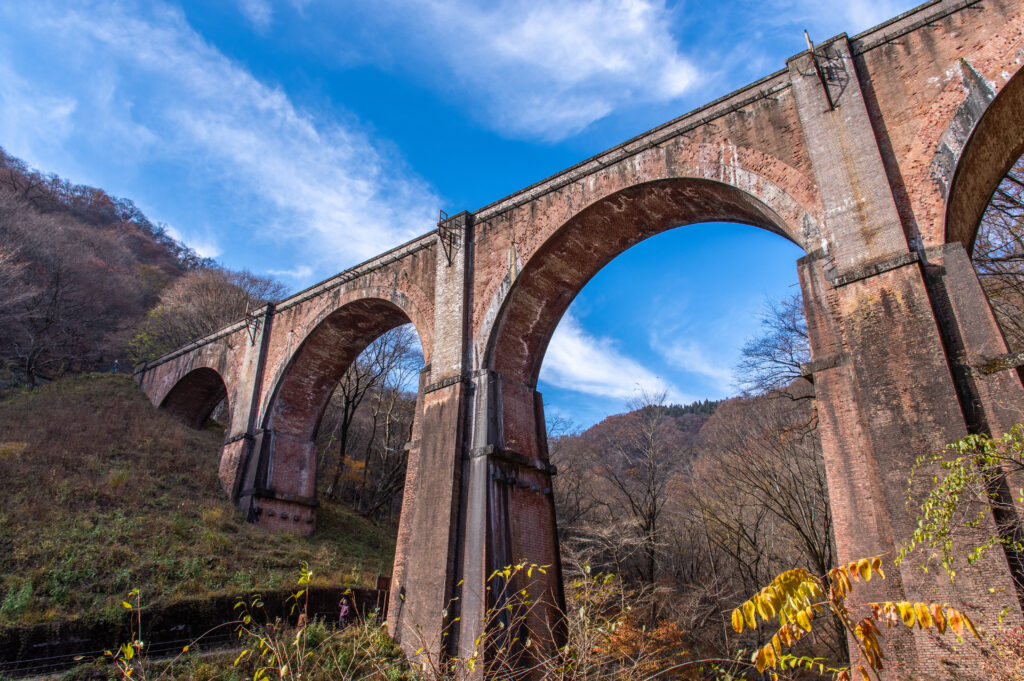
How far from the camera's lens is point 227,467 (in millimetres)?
14797

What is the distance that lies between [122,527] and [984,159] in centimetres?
1379

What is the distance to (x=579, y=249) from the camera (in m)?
10.2

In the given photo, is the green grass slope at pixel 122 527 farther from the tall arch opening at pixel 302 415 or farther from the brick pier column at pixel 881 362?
the brick pier column at pixel 881 362

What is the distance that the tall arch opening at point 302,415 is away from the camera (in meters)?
13.8

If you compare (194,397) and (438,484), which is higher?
(194,397)

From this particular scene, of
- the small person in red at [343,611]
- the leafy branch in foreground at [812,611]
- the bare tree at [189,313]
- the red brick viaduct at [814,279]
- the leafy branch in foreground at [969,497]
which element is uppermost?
the bare tree at [189,313]

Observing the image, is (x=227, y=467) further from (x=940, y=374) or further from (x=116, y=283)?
(x=116, y=283)

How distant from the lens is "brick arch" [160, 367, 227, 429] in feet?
61.6

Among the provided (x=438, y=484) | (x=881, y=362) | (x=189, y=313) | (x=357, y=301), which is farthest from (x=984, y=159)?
(x=189, y=313)

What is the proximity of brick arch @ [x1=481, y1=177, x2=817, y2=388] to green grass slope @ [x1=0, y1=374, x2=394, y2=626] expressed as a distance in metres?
5.05

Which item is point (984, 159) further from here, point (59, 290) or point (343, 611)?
point (59, 290)

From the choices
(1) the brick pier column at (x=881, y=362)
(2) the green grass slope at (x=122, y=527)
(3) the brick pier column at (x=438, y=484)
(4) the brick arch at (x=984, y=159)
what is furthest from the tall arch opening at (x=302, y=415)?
(4) the brick arch at (x=984, y=159)

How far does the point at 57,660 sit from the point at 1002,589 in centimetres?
1005

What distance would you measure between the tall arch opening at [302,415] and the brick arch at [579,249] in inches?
153
